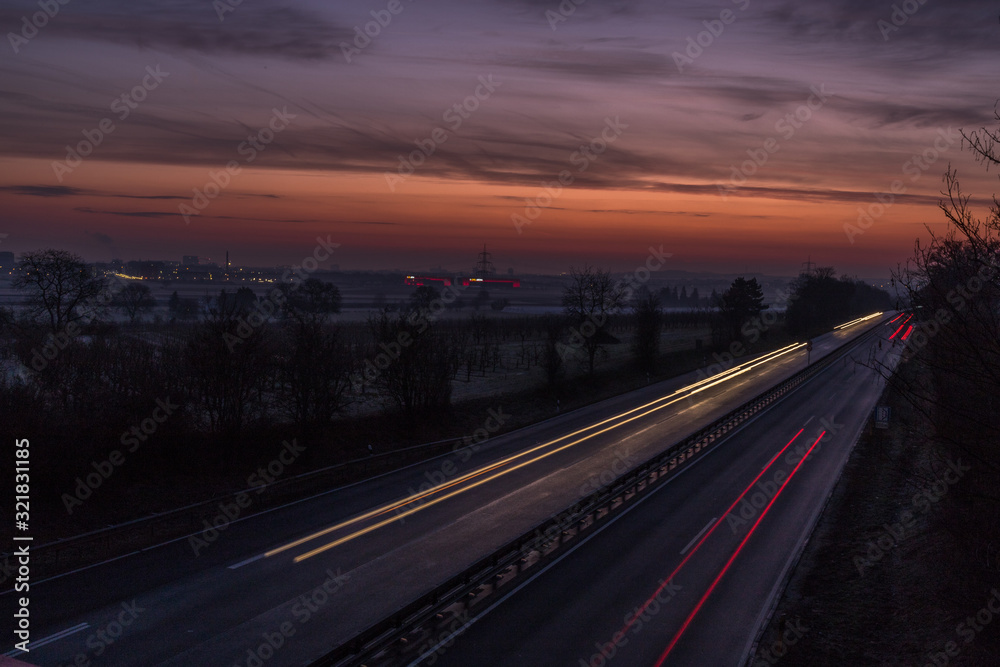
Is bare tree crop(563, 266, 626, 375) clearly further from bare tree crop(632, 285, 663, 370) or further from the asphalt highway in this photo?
the asphalt highway

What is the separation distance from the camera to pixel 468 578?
559 inches

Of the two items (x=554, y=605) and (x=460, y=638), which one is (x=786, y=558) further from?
(x=460, y=638)

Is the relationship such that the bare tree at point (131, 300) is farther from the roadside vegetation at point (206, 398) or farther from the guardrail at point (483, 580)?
the guardrail at point (483, 580)

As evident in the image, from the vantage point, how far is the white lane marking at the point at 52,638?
11688 millimetres

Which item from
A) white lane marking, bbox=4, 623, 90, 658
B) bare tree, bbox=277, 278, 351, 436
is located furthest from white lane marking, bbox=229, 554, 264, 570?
bare tree, bbox=277, 278, 351, 436

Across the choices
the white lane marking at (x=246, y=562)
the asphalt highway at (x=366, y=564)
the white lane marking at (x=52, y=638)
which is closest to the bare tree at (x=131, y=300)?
the asphalt highway at (x=366, y=564)

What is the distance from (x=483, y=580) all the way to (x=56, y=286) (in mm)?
37056

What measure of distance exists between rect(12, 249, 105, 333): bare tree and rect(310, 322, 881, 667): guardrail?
32.2 meters

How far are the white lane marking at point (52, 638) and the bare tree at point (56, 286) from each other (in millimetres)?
29202

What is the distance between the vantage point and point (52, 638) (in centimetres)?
1220

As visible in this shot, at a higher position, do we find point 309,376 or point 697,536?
point 309,376

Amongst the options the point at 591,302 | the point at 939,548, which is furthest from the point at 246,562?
the point at 591,302

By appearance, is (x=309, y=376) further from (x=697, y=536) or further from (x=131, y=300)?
(x=131, y=300)

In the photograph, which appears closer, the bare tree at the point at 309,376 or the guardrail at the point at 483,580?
the guardrail at the point at 483,580
